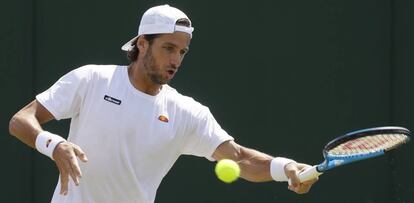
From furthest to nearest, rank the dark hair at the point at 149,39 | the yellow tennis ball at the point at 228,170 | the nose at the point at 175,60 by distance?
the dark hair at the point at 149,39
the nose at the point at 175,60
the yellow tennis ball at the point at 228,170

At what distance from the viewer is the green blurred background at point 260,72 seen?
7.28m

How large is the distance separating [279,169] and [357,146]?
0.39m

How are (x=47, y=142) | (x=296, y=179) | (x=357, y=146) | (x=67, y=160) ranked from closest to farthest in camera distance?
1. (x=67, y=160)
2. (x=47, y=142)
3. (x=296, y=179)
4. (x=357, y=146)

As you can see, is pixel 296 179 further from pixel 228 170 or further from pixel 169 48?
pixel 169 48

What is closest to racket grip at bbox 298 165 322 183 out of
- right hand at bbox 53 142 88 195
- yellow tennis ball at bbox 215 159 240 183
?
yellow tennis ball at bbox 215 159 240 183

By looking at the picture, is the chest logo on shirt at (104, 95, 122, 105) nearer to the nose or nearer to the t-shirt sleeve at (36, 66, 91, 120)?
the t-shirt sleeve at (36, 66, 91, 120)

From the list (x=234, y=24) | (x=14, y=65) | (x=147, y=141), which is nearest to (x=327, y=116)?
(x=234, y=24)

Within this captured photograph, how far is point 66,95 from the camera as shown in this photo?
15.5 ft

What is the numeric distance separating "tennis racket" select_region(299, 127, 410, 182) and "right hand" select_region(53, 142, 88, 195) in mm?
1025

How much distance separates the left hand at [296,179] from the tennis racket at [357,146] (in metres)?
0.04

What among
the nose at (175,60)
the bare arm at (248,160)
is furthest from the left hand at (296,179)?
the nose at (175,60)

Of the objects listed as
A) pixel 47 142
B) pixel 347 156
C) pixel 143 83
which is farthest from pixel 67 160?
pixel 347 156

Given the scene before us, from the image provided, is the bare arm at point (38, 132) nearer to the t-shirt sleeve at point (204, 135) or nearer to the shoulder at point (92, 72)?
the shoulder at point (92, 72)

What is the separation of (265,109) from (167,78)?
8.22 ft
